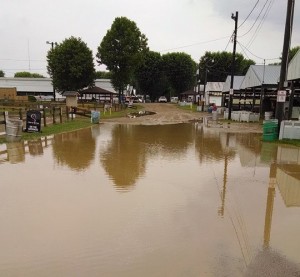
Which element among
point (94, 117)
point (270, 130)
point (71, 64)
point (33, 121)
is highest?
point (71, 64)

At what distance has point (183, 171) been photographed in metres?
10.4

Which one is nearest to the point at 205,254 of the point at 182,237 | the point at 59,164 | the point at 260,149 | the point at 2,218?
the point at 182,237

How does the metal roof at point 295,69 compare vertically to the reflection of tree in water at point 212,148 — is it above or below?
above

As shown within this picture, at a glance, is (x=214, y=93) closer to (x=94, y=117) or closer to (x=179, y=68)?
(x=179, y=68)

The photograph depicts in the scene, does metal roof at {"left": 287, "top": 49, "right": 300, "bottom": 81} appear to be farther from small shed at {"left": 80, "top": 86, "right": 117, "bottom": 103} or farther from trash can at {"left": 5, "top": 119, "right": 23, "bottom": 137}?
small shed at {"left": 80, "top": 86, "right": 117, "bottom": 103}

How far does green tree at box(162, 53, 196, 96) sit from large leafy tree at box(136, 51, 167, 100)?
6.83 ft

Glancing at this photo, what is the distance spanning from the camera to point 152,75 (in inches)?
2968

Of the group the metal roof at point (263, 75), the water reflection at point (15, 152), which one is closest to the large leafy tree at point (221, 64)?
the metal roof at point (263, 75)

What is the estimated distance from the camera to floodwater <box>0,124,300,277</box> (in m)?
4.75

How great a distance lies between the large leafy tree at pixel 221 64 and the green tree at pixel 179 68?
3347mm

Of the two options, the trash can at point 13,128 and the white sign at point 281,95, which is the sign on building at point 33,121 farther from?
the white sign at point 281,95

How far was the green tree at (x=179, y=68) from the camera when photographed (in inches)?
3036

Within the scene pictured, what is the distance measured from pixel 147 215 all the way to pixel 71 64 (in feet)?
164

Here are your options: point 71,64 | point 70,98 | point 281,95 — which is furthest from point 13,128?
point 71,64
